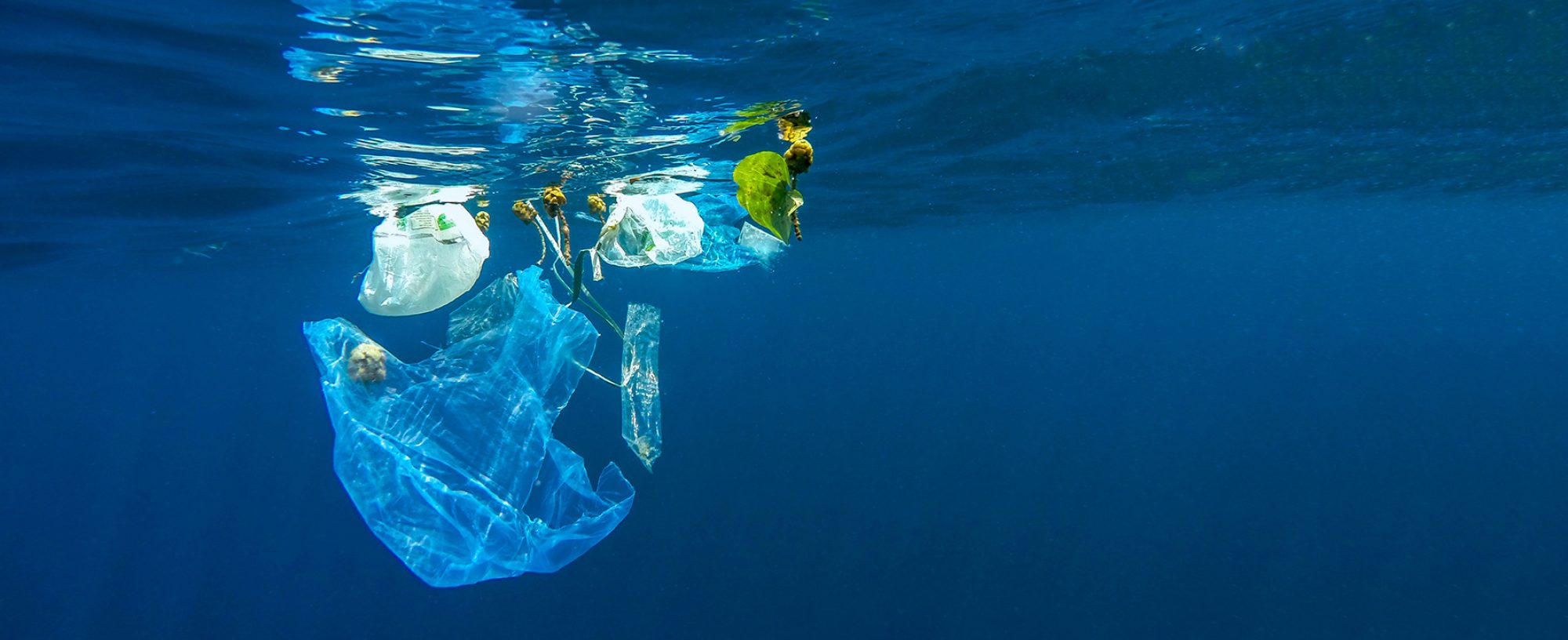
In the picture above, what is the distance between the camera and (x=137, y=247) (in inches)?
714

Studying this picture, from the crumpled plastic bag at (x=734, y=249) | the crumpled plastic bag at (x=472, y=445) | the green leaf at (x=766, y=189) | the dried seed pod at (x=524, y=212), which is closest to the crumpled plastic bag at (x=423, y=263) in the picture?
the crumpled plastic bag at (x=472, y=445)

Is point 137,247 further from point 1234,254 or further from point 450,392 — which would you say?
point 1234,254

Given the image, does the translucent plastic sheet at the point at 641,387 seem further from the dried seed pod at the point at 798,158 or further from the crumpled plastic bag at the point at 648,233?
the dried seed pod at the point at 798,158

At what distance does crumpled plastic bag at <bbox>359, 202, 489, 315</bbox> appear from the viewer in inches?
165

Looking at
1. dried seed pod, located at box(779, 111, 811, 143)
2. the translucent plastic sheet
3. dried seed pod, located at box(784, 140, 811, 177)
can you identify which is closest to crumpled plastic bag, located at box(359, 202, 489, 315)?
the translucent plastic sheet

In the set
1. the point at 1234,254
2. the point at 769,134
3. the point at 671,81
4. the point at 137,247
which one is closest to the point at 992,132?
the point at 769,134

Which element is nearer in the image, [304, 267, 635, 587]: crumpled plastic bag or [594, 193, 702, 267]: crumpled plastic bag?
[304, 267, 635, 587]: crumpled plastic bag

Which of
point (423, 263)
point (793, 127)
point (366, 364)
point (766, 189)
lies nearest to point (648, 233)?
point (423, 263)

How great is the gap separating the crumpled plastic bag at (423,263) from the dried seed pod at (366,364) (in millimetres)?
480

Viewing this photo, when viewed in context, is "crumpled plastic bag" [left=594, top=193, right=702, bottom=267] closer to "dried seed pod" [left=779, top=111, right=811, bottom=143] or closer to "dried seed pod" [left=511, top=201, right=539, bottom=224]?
"dried seed pod" [left=511, top=201, right=539, bottom=224]

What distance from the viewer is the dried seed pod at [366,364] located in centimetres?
369

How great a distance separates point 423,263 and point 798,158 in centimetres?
272

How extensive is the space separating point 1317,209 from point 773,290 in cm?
4588

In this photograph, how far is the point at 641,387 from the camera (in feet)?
12.5
